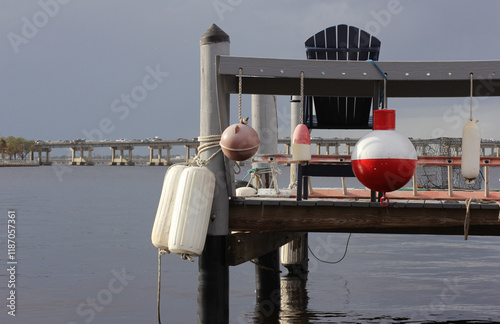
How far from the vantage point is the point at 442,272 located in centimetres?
2458

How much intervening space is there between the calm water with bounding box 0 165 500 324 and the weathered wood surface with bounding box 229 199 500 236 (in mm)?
5923

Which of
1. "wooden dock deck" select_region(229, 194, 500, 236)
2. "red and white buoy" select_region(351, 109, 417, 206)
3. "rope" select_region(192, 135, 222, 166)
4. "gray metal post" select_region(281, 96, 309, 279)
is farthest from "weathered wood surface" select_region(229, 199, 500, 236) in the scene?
"gray metal post" select_region(281, 96, 309, 279)

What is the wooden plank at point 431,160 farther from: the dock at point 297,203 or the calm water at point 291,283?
the calm water at point 291,283

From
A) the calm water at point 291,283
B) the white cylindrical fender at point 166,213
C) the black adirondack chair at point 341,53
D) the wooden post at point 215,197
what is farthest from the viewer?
the calm water at point 291,283

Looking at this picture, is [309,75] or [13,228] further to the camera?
[13,228]

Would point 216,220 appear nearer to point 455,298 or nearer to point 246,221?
point 246,221

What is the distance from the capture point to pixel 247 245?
35.6 feet

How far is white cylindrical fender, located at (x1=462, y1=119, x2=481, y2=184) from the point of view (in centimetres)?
904

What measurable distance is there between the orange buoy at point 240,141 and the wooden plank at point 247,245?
1.63 meters

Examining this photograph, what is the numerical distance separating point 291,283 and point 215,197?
Answer: 10.4 metres

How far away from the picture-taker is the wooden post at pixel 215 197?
10.0 meters

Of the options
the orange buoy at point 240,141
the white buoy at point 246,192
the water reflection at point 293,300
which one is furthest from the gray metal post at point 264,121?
the orange buoy at point 240,141

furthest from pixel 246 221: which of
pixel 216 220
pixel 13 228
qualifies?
pixel 13 228

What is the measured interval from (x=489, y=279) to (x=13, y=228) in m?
29.8
